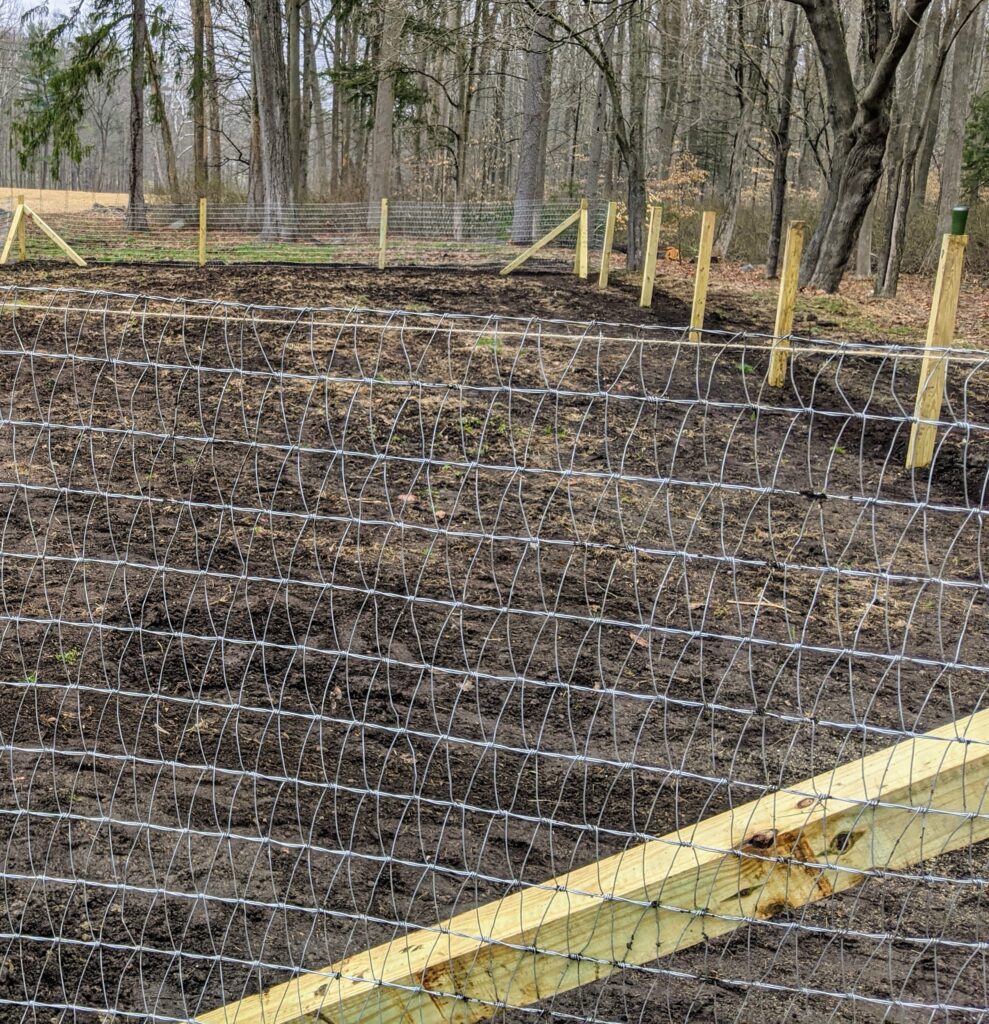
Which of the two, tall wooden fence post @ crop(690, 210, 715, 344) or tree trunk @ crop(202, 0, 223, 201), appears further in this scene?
tree trunk @ crop(202, 0, 223, 201)

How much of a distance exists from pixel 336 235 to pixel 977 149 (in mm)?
14887

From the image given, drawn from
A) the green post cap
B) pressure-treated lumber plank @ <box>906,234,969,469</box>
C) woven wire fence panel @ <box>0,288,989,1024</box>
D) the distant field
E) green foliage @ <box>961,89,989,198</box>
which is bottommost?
woven wire fence panel @ <box>0,288,989,1024</box>

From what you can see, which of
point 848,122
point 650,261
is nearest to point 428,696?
point 650,261

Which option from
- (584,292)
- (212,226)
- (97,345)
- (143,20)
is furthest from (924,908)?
(143,20)

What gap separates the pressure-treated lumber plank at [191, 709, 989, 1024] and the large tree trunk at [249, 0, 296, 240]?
783 inches

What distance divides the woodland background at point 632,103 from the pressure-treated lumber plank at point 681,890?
41.7 feet

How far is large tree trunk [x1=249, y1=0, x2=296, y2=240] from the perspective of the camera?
2108 cm

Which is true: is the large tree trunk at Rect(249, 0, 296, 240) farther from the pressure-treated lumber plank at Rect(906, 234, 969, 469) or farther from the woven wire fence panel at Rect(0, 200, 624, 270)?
the pressure-treated lumber plank at Rect(906, 234, 969, 469)

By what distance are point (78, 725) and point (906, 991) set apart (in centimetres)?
286

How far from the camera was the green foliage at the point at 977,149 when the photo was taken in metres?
24.6

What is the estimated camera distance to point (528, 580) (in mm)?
5617

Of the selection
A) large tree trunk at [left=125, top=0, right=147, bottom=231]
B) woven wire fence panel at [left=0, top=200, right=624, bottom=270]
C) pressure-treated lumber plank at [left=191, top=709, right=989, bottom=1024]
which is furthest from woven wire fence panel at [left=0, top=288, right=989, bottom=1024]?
large tree trunk at [left=125, top=0, right=147, bottom=231]

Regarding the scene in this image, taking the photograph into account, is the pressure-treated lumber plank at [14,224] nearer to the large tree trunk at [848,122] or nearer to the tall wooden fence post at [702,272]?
the tall wooden fence post at [702,272]

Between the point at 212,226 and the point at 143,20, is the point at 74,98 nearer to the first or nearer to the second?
the point at 143,20
